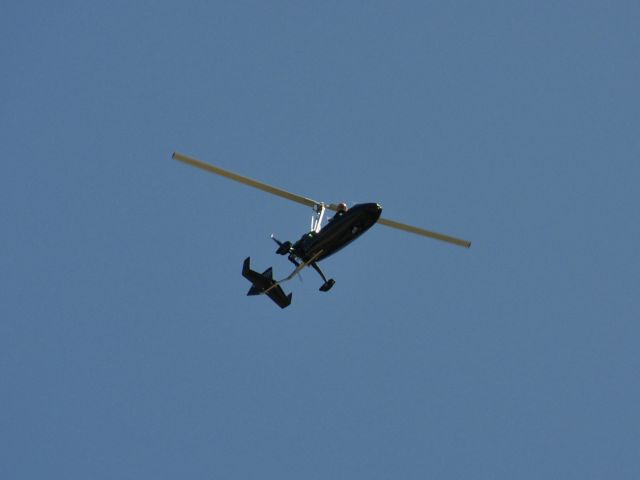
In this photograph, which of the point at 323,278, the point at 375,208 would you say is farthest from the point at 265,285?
the point at 375,208

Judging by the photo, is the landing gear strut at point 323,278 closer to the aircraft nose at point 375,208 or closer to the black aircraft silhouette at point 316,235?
the black aircraft silhouette at point 316,235

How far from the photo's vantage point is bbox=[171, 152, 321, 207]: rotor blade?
4816 cm

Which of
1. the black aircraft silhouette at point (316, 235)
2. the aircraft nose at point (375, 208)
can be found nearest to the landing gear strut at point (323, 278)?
the black aircraft silhouette at point (316, 235)

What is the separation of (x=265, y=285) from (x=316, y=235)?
12.6 ft

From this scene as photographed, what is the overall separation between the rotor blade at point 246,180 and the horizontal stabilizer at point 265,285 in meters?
4.04

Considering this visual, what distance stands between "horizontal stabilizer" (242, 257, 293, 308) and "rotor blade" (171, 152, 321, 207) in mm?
4036

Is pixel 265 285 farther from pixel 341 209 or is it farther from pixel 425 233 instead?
pixel 425 233

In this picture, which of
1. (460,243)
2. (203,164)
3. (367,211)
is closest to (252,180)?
(203,164)

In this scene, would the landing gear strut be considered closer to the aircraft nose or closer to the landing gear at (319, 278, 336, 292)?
the landing gear at (319, 278, 336, 292)

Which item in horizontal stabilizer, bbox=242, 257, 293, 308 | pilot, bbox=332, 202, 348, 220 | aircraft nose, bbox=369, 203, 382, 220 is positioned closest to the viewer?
aircraft nose, bbox=369, 203, 382, 220

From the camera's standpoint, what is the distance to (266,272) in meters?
52.2

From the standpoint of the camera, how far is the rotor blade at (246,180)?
48.2 m

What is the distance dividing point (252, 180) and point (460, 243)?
11728mm

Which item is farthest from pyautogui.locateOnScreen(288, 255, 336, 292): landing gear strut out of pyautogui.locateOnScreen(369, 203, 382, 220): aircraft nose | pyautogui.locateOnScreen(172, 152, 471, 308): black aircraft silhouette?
pyautogui.locateOnScreen(369, 203, 382, 220): aircraft nose
